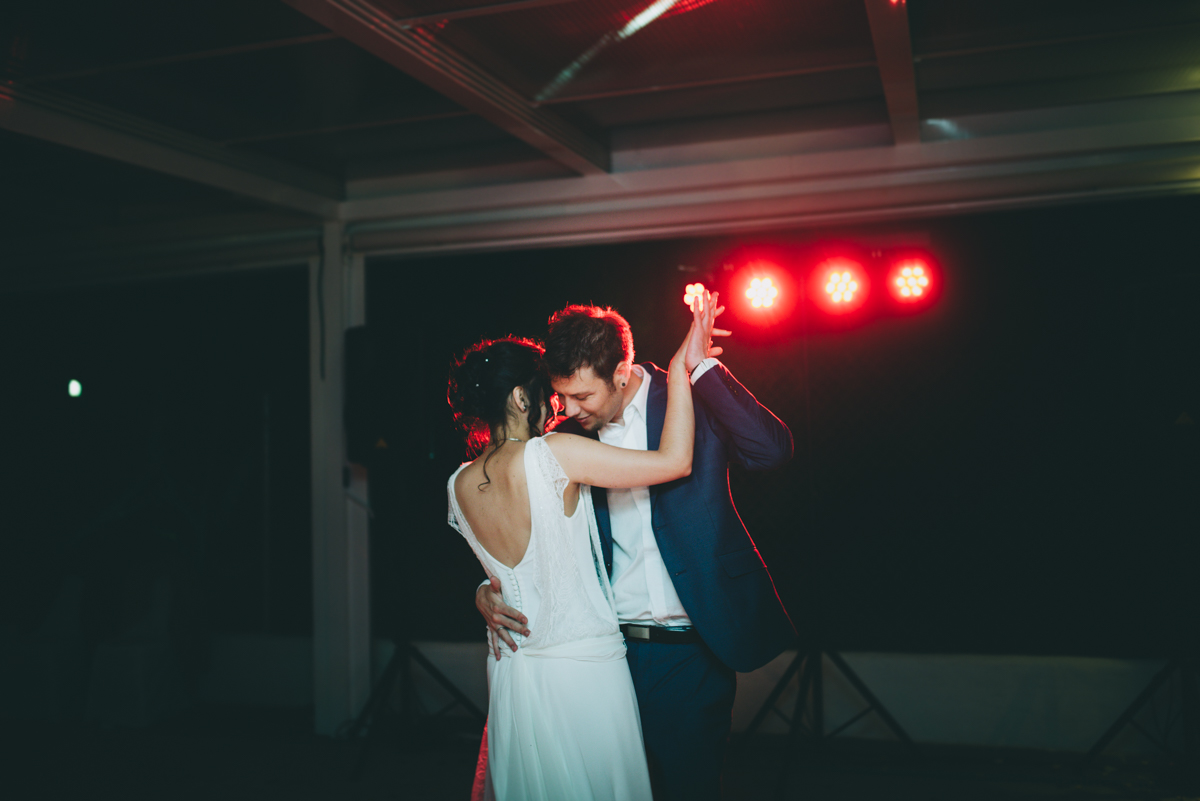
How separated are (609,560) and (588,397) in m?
0.43

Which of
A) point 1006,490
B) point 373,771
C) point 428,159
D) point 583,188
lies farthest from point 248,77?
point 1006,490

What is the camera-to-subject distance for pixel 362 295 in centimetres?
436

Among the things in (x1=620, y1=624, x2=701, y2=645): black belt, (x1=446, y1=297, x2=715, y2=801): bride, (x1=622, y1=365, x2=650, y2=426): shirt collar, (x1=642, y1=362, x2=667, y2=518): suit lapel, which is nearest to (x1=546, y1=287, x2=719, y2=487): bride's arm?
(x1=446, y1=297, x2=715, y2=801): bride

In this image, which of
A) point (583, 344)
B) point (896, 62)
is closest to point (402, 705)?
point (583, 344)

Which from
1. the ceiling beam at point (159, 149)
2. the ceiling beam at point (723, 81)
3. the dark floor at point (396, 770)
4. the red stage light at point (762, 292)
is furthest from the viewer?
the red stage light at point (762, 292)

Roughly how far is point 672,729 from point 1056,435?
Answer: 104 inches

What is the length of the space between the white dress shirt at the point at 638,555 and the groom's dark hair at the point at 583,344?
187 millimetres

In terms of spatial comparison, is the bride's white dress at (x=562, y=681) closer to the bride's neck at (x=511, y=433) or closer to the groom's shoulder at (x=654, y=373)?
the bride's neck at (x=511, y=433)

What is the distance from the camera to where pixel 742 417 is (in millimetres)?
2064

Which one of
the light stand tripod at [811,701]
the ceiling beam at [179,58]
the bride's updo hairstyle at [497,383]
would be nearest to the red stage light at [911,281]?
the light stand tripod at [811,701]

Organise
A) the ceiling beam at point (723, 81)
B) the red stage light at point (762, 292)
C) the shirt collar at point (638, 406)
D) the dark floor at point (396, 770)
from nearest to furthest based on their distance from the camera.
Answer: the shirt collar at point (638, 406), the ceiling beam at point (723, 81), the dark floor at point (396, 770), the red stage light at point (762, 292)

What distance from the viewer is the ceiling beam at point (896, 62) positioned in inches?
94.7

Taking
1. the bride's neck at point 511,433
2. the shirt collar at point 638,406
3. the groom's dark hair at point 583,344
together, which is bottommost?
the bride's neck at point 511,433

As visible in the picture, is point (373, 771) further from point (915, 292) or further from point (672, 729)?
point (915, 292)
